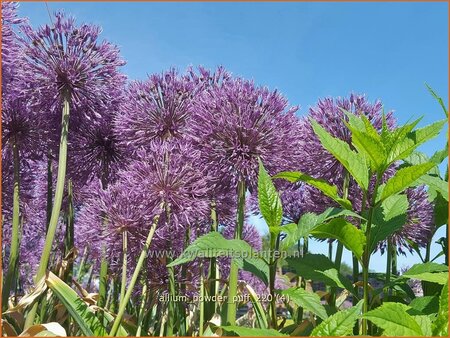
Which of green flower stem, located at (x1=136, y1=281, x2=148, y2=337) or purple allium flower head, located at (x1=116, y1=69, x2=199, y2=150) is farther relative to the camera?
purple allium flower head, located at (x1=116, y1=69, x2=199, y2=150)

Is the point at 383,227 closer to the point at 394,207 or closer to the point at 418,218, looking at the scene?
the point at 394,207

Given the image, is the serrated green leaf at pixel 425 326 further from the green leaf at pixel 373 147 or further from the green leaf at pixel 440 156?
the green leaf at pixel 440 156

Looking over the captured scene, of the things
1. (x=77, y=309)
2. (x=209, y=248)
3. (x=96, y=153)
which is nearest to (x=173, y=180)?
(x=77, y=309)

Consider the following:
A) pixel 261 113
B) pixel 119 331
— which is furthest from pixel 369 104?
pixel 119 331

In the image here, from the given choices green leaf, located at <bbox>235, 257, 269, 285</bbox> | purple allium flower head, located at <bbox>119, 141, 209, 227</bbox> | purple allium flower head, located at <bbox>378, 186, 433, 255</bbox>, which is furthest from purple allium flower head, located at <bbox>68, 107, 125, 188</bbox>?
green leaf, located at <bbox>235, 257, 269, 285</bbox>

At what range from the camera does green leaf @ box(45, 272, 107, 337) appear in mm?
1217

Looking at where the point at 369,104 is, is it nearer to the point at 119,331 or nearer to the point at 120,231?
the point at 120,231

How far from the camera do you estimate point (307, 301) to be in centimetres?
83

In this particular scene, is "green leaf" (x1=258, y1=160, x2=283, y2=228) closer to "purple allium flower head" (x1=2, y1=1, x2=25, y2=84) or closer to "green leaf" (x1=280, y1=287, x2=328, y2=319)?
"green leaf" (x1=280, y1=287, x2=328, y2=319)

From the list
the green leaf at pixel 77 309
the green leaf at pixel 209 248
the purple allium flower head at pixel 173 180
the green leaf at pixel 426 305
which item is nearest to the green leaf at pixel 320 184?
the green leaf at pixel 209 248

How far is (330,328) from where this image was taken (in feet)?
2.31

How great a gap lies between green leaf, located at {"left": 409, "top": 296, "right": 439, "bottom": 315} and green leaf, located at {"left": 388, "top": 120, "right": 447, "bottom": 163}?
12.6 inches

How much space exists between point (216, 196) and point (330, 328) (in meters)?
1.24

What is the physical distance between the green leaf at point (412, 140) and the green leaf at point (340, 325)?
0.84 feet
